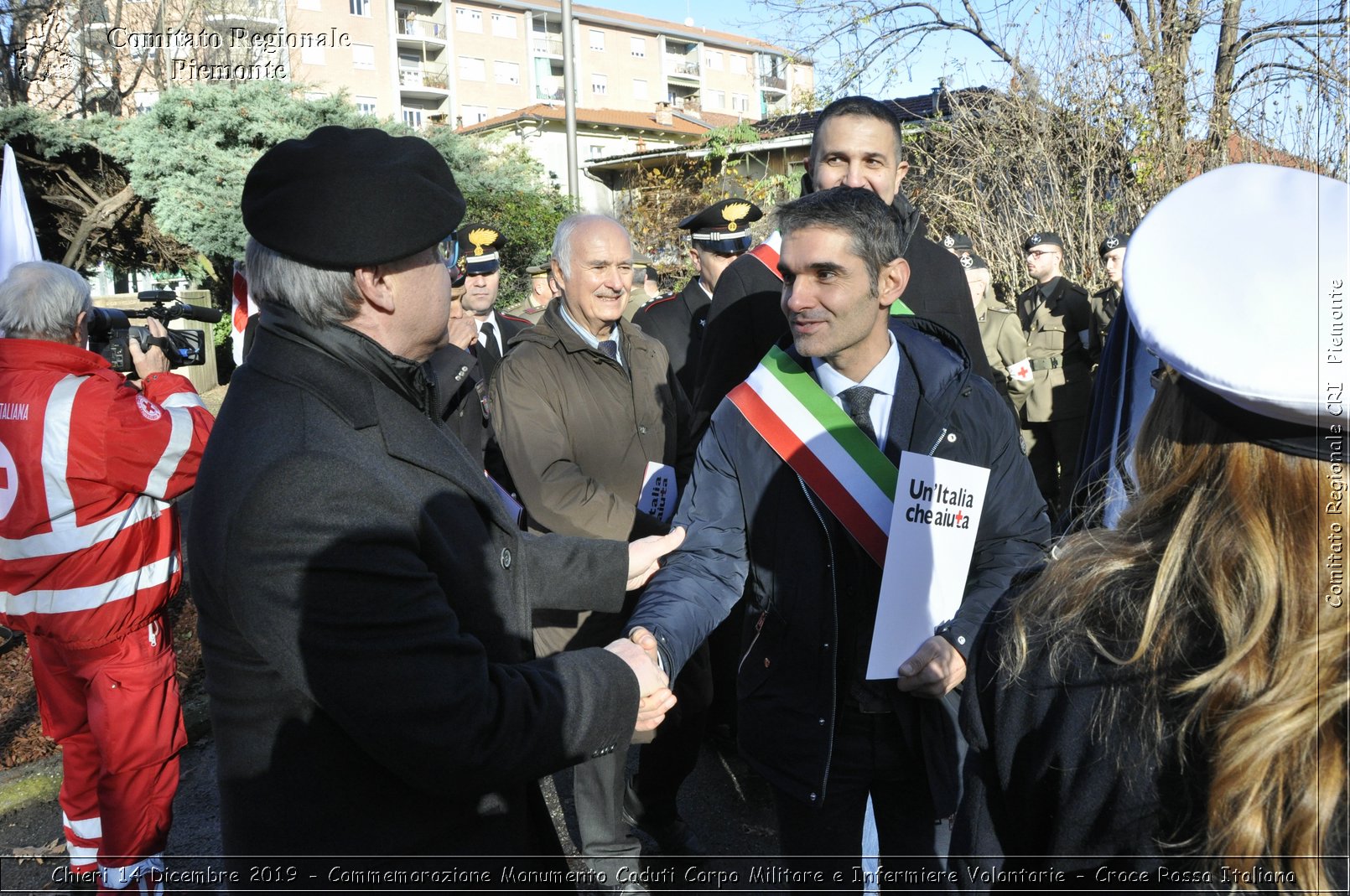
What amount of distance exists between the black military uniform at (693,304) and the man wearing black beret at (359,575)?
3.27 meters

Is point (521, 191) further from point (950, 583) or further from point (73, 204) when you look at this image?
point (950, 583)

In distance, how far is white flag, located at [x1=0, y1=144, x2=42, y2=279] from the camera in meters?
4.78

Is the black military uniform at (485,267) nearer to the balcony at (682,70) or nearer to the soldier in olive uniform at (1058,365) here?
the soldier in olive uniform at (1058,365)

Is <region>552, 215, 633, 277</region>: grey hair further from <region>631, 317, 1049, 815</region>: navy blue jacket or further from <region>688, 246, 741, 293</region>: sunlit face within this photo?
<region>688, 246, 741, 293</region>: sunlit face

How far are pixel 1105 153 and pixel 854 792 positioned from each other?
29.8ft

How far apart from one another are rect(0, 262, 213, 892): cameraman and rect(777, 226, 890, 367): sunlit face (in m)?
2.33

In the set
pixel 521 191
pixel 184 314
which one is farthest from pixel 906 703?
pixel 521 191

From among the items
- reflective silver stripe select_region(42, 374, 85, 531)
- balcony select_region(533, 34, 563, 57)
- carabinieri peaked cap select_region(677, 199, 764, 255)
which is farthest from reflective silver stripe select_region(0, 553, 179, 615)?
balcony select_region(533, 34, 563, 57)

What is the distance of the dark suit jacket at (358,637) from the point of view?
5.14ft

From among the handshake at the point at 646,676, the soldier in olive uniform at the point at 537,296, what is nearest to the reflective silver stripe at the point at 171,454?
the handshake at the point at 646,676

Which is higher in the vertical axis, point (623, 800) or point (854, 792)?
point (854, 792)

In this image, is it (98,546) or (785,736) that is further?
(98,546)

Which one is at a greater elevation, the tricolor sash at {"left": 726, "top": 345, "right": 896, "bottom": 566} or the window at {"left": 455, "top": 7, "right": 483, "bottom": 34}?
the window at {"left": 455, "top": 7, "right": 483, "bottom": 34}

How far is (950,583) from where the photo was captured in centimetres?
235
